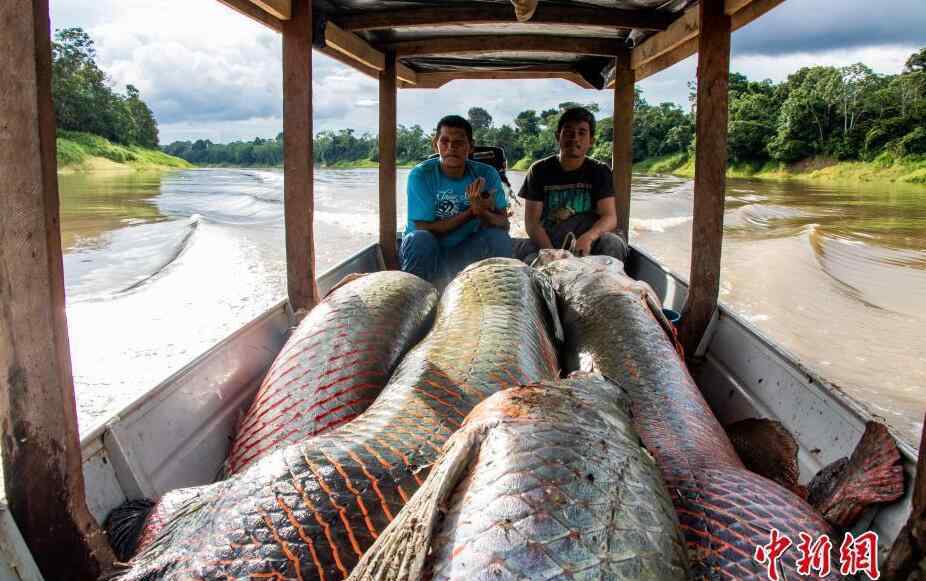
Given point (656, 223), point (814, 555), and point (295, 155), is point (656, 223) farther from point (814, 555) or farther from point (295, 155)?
point (814, 555)

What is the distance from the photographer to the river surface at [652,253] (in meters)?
7.41

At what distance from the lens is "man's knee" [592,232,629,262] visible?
4.84 m

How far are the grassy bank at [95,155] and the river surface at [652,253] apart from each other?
2382cm

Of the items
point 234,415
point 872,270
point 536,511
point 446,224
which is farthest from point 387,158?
point 872,270

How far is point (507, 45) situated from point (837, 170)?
136ft

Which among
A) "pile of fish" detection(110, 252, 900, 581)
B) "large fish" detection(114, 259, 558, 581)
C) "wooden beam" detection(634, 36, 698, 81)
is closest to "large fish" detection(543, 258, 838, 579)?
"pile of fish" detection(110, 252, 900, 581)

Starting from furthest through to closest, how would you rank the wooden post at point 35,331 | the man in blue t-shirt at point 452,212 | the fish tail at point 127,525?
1. the man in blue t-shirt at point 452,212
2. the fish tail at point 127,525
3. the wooden post at point 35,331

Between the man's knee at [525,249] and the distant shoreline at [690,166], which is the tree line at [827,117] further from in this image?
the man's knee at [525,249]

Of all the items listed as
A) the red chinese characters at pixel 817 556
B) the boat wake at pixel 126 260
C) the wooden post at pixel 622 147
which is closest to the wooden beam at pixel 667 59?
the wooden post at pixel 622 147

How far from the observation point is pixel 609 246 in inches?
191

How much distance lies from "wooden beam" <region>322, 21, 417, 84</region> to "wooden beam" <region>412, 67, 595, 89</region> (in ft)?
1.71

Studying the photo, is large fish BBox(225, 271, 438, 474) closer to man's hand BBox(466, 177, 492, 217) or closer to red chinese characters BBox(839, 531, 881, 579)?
red chinese characters BBox(839, 531, 881, 579)

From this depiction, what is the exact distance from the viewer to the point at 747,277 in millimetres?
12430

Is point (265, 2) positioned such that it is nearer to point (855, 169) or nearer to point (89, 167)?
point (855, 169)
